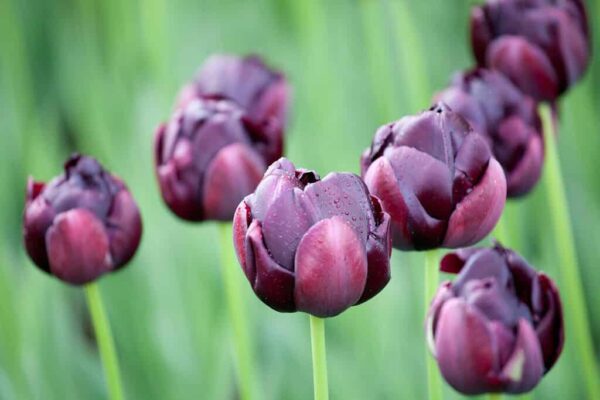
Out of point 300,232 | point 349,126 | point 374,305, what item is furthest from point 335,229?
point 349,126

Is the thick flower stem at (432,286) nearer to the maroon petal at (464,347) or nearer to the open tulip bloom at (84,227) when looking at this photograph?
the maroon petal at (464,347)

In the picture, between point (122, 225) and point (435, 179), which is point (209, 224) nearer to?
point (122, 225)

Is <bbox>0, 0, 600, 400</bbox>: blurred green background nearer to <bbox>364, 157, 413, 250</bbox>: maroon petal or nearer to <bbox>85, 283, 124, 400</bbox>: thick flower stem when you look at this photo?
<bbox>85, 283, 124, 400</bbox>: thick flower stem

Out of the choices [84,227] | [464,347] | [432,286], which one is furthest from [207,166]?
[464,347]

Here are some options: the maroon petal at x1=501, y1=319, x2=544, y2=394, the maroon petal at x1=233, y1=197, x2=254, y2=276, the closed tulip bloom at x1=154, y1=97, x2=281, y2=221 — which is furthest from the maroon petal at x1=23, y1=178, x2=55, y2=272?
the maroon petal at x1=501, y1=319, x2=544, y2=394

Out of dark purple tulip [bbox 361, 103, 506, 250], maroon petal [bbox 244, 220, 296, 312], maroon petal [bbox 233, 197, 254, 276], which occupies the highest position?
dark purple tulip [bbox 361, 103, 506, 250]

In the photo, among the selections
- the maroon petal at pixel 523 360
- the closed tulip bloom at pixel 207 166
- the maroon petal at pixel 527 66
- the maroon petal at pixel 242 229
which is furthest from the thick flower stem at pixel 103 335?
the maroon petal at pixel 527 66

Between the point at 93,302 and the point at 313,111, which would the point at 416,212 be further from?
the point at 313,111

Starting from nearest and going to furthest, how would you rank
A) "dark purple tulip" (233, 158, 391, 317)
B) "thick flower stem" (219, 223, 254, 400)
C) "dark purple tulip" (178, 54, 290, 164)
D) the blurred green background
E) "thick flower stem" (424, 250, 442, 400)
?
"dark purple tulip" (233, 158, 391, 317), "thick flower stem" (424, 250, 442, 400), "thick flower stem" (219, 223, 254, 400), "dark purple tulip" (178, 54, 290, 164), the blurred green background
